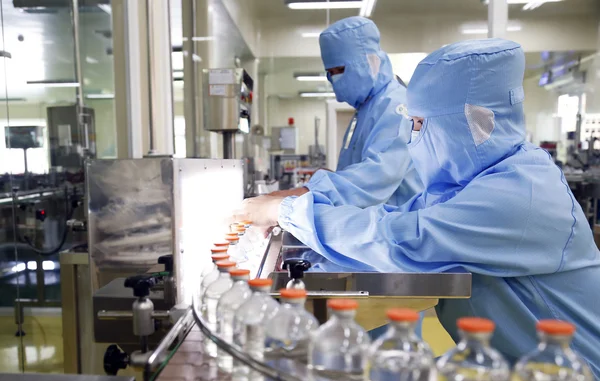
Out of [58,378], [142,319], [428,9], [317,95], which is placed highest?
[428,9]

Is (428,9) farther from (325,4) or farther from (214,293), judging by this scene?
(214,293)

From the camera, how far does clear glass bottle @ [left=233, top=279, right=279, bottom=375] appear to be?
0.77m

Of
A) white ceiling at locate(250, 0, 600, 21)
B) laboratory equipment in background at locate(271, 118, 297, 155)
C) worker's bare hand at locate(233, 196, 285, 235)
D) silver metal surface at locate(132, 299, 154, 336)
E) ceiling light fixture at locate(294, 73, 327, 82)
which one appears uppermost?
white ceiling at locate(250, 0, 600, 21)

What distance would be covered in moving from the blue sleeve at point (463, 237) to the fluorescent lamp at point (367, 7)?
3.60 meters

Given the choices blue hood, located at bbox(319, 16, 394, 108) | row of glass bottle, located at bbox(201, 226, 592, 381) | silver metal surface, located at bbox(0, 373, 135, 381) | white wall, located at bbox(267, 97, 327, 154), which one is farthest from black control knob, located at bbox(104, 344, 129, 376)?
white wall, located at bbox(267, 97, 327, 154)

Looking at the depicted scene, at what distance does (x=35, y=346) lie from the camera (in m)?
2.60

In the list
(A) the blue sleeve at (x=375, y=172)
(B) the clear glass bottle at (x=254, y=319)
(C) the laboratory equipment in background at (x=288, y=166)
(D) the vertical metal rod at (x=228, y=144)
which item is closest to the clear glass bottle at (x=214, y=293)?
(B) the clear glass bottle at (x=254, y=319)

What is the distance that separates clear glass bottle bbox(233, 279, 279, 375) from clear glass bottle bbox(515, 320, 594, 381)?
389mm

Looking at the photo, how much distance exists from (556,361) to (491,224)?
0.49 metres

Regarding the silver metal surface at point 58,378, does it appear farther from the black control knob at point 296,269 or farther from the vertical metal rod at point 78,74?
the vertical metal rod at point 78,74

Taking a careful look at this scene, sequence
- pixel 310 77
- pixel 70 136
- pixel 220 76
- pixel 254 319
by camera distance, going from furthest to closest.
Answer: pixel 310 77
pixel 70 136
pixel 220 76
pixel 254 319

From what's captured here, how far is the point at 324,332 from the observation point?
69cm

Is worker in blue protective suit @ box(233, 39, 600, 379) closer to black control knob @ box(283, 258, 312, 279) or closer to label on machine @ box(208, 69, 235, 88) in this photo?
black control knob @ box(283, 258, 312, 279)

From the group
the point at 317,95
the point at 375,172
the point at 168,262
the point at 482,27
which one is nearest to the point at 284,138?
the point at 317,95
